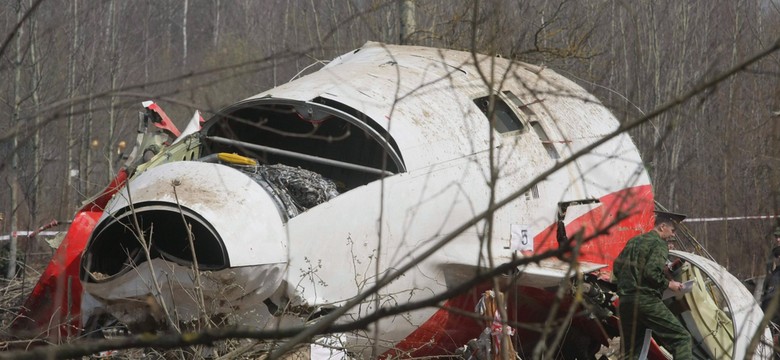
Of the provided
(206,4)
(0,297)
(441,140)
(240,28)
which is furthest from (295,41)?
(441,140)

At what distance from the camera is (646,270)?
7.76 meters

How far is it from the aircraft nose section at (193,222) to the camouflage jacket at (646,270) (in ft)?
9.17

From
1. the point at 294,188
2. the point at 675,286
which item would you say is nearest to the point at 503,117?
the point at 675,286

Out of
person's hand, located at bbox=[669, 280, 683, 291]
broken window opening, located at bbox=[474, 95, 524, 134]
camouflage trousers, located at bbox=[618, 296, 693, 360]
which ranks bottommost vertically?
camouflage trousers, located at bbox=[618, 296, 693, 360]

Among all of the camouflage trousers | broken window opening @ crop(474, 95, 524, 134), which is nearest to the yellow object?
broken window opening @ crop(474, 95, 524, 134)

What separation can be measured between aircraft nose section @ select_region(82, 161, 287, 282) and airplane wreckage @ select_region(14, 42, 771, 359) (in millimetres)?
11

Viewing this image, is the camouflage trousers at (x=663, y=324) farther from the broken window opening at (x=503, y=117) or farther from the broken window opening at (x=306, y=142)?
the broken window opening at (x=306, y=142)

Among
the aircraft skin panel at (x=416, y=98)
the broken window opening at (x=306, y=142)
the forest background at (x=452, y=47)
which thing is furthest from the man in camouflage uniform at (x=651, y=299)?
the broken window opening at (x=306, y=142)

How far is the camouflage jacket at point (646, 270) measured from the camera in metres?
7.64

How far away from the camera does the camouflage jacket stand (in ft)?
25.1

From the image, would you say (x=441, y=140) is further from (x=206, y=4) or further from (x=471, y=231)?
(x=206, y=4)

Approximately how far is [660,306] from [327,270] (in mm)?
2832

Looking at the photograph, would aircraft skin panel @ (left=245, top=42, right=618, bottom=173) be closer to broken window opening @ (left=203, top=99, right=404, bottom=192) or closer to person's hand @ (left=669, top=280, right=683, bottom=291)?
broken window opening @ (left=203, top=99, right=404, bottom=192)

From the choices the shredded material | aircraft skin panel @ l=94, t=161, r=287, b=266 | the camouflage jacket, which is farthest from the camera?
the camouflage jacket
